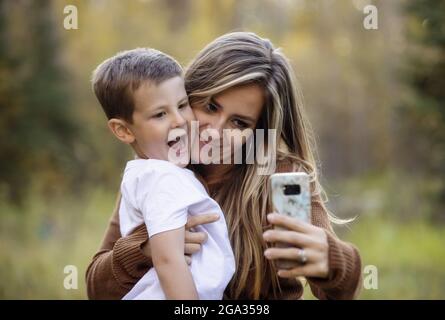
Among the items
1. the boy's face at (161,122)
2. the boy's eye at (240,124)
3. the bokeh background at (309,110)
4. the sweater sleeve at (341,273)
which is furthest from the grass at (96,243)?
the boy's face at (161,122)

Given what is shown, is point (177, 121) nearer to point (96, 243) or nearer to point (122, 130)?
point (122, 130)

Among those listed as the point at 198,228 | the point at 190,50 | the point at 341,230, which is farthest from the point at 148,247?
the point at 190,50

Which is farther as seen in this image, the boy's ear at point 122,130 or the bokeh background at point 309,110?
the bokeh background at point 309,110

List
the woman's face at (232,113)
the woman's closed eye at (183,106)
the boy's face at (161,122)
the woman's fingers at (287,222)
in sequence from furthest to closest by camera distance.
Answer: the woman's face at (232,113) < the woman's closed eye at (183,106) < the boy's face at (161,122) < the woman's fingers at (287,222)

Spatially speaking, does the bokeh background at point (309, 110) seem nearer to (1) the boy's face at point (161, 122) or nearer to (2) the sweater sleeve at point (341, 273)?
(1) the boy's face at point (161, 122)

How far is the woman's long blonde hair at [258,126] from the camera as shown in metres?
2.51

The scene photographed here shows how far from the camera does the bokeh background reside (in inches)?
285

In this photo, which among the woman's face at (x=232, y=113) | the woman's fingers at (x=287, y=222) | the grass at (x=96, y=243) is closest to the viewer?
the woman's fingers at (x=287, y=222)

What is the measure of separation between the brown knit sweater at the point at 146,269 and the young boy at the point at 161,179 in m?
0.07

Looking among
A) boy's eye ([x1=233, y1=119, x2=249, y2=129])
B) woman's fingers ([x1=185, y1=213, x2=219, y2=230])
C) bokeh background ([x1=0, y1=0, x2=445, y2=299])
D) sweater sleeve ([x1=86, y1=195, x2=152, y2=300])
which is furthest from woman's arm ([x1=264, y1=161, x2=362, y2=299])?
bokeh background ([x1=0, y1=0, x2=445, y2=299])

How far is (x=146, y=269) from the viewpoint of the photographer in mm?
2350

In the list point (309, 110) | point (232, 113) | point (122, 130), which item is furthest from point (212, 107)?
point (309, 110)

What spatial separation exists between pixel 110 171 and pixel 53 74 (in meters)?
1.89

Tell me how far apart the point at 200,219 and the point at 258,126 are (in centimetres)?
63
